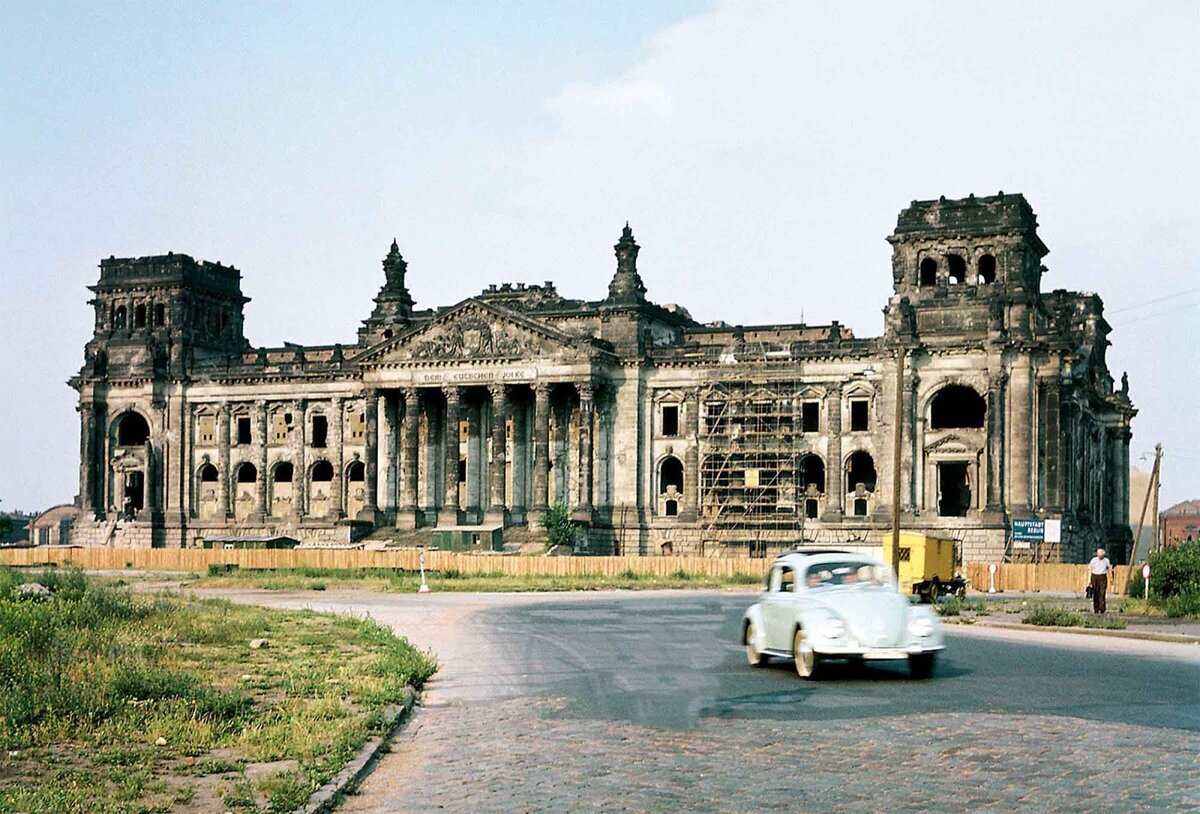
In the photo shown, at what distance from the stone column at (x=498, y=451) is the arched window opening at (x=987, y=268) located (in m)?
27.1

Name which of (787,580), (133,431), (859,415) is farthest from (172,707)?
(133,431)

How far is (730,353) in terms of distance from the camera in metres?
83.8

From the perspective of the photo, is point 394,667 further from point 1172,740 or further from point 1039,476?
point 1039,476

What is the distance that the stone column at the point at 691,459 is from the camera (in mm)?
83812

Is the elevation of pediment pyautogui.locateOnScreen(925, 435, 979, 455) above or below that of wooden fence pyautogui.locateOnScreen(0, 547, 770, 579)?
above

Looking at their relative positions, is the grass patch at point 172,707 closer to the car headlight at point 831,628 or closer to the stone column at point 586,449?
the car headlight at point 831,628

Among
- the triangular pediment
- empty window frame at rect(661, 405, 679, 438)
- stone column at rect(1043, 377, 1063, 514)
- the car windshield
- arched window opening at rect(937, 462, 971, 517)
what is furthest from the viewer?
empty window frame at rect(661, 405, 679, 438)

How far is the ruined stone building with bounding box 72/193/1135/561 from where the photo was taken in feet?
256

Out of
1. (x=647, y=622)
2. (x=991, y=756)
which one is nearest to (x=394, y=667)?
(x=991, y=756)

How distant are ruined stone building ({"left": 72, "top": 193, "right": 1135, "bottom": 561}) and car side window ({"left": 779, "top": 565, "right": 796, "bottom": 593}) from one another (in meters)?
51.7

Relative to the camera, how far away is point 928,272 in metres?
80.5

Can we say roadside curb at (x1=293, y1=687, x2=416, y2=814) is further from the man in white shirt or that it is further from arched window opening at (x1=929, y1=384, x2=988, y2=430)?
arched window opening at (x1=929, y1=384, x2=988, y2=430)

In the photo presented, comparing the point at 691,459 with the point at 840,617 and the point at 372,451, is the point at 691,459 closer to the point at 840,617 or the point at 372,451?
the point at 372,451

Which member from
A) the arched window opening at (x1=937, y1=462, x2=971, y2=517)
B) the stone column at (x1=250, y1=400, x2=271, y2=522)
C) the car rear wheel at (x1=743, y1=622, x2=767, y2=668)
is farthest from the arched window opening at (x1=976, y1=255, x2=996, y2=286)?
the car rear wheel at (x1=743, y1=622, x2=767, y2=668)
